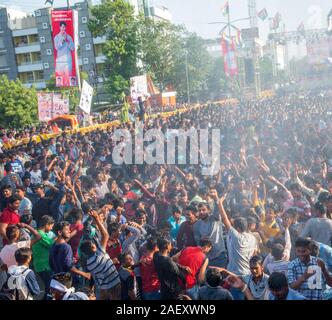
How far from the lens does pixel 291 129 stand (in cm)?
1380

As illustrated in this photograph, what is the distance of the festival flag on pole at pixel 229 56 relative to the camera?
1073 inches

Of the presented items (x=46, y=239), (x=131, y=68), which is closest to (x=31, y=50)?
(x=131, y=68)

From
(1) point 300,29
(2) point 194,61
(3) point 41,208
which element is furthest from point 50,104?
(1) point 300,29

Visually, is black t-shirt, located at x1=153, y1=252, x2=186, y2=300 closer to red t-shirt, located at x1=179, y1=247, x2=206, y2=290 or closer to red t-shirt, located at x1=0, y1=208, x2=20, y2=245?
red t-shirt, located at x1=179, y1=247, x2=206, y2=290

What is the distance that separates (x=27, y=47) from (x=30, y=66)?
1.72 m

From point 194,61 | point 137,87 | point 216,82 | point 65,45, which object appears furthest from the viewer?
point 216,82

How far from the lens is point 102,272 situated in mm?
4422

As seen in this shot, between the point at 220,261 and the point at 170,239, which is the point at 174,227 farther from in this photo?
the point at 220,261

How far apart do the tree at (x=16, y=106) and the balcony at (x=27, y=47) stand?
577 inches

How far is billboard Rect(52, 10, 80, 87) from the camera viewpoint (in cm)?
1446

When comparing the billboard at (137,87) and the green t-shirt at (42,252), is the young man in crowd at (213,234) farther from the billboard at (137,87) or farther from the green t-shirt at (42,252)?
the billboard at (137,87)

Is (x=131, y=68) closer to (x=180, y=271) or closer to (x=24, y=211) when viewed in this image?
(x=24, y=211)

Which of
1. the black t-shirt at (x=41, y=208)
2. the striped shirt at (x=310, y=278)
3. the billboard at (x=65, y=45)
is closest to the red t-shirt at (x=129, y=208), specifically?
the black t-shirt at (x=41, y=208)
